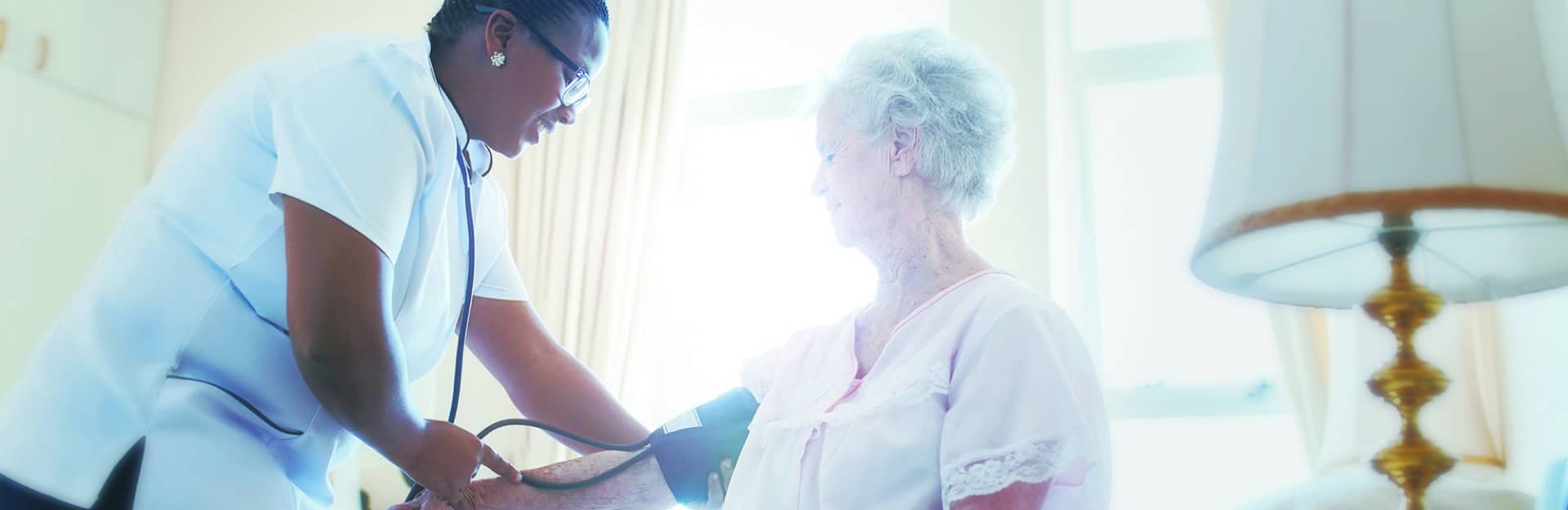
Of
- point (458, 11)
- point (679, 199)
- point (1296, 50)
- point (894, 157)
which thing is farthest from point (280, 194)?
point (679, 199)

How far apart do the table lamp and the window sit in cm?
210

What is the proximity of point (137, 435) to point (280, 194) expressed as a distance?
286mm

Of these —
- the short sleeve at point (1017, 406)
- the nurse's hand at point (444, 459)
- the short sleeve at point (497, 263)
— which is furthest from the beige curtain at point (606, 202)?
the short sleeve at point (1017, 406)

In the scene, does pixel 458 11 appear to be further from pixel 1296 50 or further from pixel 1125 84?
pixel 1125 84

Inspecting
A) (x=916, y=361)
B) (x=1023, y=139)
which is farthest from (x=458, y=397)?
(x=1023, y=139)

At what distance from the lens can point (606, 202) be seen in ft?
11.9

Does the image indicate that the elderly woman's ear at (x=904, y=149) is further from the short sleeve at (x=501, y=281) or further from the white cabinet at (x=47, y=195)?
the white cabinet at (x=47, y=195)

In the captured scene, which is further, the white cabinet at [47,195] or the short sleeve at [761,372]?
the white cabinet at [47,195]

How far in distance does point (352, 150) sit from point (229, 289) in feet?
0.69

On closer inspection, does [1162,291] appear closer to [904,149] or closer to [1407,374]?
[904,149]

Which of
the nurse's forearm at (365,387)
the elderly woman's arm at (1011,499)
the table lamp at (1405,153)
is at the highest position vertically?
the table lamp at (1405,153)

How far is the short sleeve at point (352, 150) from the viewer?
1188 millimetres

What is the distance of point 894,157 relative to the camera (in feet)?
Result: 5.09

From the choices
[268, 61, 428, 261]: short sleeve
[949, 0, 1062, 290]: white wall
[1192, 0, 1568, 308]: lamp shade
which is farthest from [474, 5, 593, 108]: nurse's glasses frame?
[949, 0, 1062, 290]: white wall
